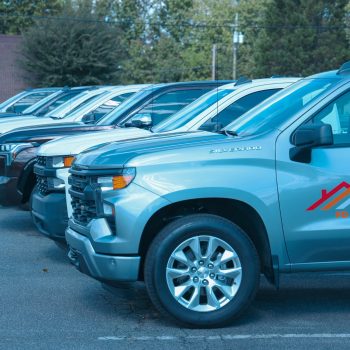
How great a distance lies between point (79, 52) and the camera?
39.6m

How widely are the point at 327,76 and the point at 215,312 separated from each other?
7.39ft

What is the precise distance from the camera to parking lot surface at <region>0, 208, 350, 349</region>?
20.5 ft

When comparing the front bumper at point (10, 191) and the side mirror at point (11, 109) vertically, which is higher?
the side mirror at point (11, 109)

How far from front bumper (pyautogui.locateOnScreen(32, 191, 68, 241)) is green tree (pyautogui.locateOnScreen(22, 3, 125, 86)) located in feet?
102

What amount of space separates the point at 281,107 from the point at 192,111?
9.77ft

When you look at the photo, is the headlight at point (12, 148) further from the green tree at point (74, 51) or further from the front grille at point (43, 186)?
the green tree at point (74, 51)

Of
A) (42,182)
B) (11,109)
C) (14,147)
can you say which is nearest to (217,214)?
(42,182)

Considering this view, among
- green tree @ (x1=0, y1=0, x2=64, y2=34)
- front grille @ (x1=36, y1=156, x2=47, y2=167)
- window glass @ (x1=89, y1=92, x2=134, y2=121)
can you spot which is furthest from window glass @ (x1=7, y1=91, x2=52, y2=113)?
green tree @ (x1=0, y1=0, x2=64, y2=34)

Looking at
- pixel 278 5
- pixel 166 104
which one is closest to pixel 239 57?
pixel 278 5

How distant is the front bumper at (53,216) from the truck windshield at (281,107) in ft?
7.01

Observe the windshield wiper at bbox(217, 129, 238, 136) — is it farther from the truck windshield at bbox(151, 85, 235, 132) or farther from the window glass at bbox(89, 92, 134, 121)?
the window glass at bbox(89, 92, 134, 121)

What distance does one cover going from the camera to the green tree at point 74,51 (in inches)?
1560

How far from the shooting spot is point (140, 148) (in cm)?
668

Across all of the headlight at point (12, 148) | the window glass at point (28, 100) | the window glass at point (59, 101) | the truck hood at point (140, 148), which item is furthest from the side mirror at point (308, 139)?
the window glass at point (28, 100)
